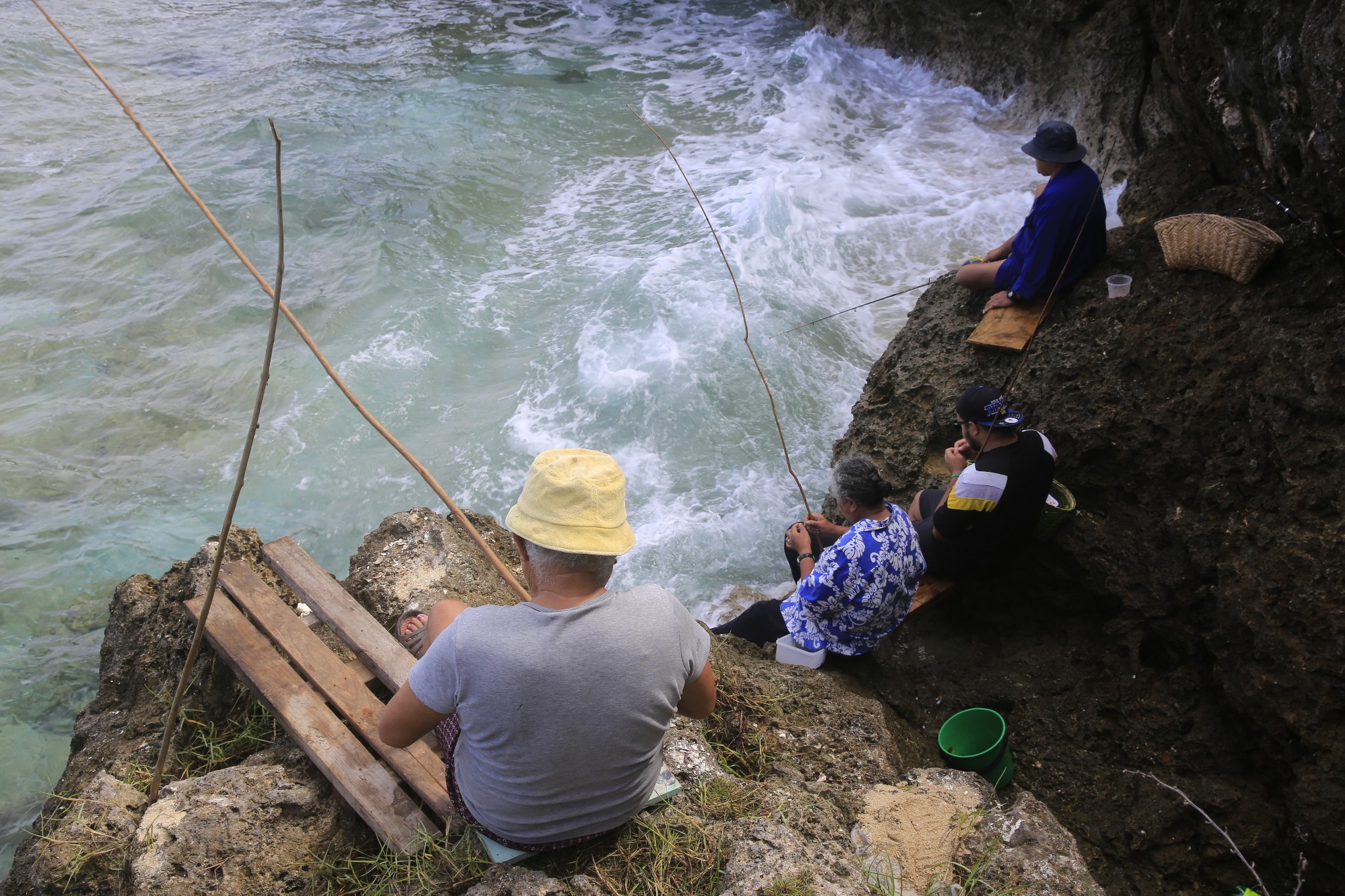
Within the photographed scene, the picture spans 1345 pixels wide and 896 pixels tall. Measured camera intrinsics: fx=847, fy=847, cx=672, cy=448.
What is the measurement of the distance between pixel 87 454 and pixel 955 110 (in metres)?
10.5

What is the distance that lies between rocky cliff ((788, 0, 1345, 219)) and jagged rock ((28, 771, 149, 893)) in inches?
209

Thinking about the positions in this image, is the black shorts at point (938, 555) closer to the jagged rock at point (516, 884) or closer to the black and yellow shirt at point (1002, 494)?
the black and yellow shirt at point (1002, 494)

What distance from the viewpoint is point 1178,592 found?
366 centimetres

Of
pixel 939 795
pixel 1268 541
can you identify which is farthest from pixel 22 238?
pixel 1268 541

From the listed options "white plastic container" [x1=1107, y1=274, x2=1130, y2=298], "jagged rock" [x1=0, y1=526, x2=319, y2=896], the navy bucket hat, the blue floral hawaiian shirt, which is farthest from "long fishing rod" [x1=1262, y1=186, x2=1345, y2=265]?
"jagged rock" [x1=0, y1=526, x2=319, y2=896]

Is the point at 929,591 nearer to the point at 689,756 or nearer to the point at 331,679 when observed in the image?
the point at 689,756

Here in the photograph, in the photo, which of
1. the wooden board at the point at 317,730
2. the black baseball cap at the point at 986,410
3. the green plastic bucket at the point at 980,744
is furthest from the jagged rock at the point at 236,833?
the black baseball cap at the point at 986,410

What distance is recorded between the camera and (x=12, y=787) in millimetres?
4527

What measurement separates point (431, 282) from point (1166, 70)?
21.5 ft

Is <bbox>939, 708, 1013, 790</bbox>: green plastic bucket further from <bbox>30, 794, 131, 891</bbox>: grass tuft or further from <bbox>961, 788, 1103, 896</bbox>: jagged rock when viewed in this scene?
<bbox>30, 794, 131, 891</bbox>: grass tuft

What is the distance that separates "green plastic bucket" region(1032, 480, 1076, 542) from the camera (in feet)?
13.1

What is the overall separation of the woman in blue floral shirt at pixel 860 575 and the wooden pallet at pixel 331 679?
69.6 inches

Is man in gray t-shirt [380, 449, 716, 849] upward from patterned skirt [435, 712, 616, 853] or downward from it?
upward

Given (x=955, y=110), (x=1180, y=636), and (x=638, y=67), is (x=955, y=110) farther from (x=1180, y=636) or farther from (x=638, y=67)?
(x=1180, y=636)
